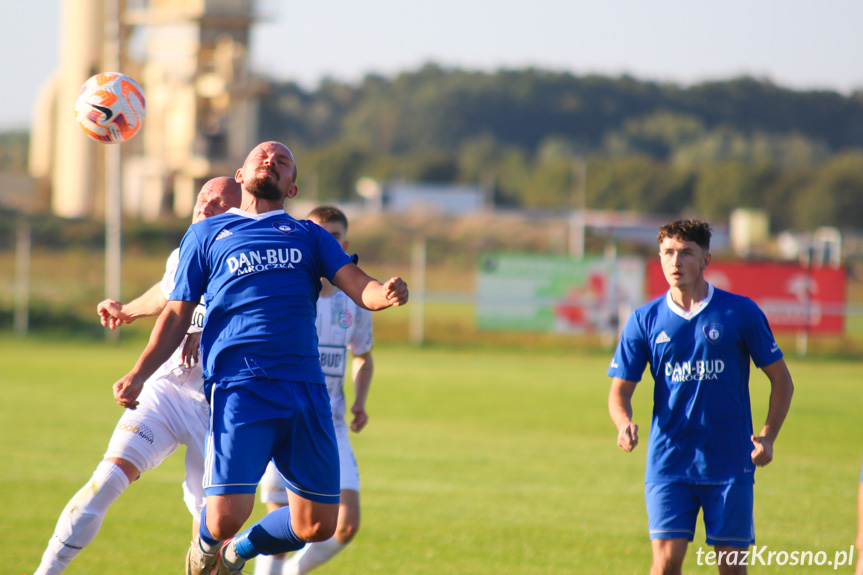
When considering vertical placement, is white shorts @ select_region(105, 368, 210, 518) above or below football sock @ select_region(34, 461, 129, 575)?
above

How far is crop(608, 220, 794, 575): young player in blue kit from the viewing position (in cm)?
448

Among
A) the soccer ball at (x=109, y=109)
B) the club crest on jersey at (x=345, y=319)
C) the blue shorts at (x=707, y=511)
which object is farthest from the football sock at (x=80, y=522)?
the blue shorts at (x=707, y=511)

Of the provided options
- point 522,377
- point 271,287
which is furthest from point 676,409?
point 522,377

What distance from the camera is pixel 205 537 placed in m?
4.60

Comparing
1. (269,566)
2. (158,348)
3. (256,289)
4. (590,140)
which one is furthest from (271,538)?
(590,140)

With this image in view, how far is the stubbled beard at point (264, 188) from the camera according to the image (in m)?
4.53

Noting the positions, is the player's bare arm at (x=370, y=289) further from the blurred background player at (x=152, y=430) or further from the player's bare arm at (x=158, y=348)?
the blurred background player at (x=152, y=430)

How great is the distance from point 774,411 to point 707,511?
1.86 feet

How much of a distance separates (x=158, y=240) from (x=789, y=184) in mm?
72977

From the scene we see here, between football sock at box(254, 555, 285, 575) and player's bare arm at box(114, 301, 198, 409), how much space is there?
151 cm

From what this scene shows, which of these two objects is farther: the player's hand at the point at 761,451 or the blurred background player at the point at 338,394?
the blurred background player at the point at 338,394

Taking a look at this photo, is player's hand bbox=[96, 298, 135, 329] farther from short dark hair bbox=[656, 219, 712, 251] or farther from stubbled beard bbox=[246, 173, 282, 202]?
short dark hair bbox=[656, 219, 712, 251]

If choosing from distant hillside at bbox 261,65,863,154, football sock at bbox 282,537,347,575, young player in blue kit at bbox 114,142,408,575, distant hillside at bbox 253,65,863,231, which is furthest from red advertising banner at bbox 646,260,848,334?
distant hillside at bbox 261,65,863,154

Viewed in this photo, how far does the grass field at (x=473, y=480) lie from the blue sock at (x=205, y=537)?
145 centimetres
